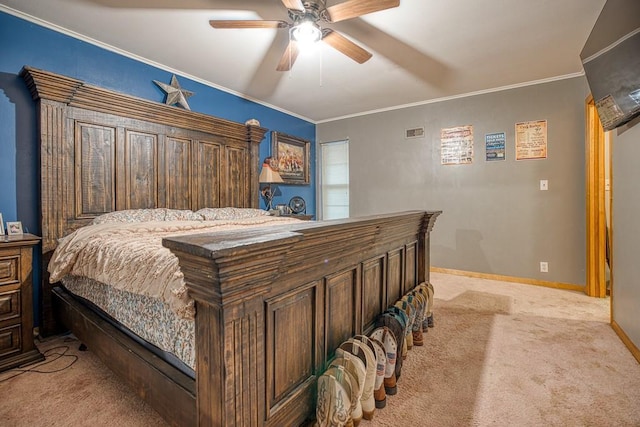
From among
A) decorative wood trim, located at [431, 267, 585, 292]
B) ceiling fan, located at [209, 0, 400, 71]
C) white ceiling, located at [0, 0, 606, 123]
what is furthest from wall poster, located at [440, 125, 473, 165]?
ceiling fan, located at [209, 0, 400, 71]

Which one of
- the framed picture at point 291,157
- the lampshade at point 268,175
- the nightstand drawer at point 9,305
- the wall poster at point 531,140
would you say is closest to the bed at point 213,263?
the nightstand drawer at point 9,305

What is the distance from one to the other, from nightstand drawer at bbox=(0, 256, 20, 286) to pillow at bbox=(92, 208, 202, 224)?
552mm

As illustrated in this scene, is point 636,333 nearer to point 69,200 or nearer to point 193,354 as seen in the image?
point 193,354

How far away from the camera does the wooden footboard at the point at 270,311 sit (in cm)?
82

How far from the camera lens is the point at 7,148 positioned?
2107 millimetres

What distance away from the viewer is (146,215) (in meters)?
2.52

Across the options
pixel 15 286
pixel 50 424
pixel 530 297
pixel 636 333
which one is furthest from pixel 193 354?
pixel 530 297

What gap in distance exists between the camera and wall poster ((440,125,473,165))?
3.87 m

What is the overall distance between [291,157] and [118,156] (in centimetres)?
251

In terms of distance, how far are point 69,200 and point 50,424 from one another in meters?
1.61

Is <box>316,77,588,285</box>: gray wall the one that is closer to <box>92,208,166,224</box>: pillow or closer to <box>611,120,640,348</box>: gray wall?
<box>611,120,640,348</box>: gray wall

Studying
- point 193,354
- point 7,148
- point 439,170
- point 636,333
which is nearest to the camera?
point 193,354

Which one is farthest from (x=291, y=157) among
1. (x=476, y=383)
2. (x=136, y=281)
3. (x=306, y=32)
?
(x=476, y=383)

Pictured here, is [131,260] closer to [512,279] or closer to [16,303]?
[16,303]
